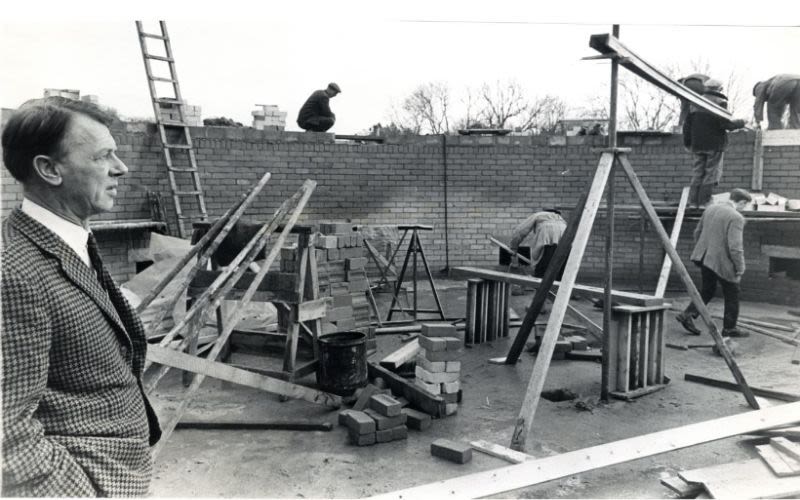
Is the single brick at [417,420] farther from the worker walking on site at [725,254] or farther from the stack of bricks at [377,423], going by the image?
the worker walking on site at [725,254]

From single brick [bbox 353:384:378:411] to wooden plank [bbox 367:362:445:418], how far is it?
26 cm

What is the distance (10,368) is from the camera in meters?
1.29

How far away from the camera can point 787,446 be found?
12.1 feet

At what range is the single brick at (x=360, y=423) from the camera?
13.5ft

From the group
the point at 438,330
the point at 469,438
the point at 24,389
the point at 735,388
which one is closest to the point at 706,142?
the point at 735,388

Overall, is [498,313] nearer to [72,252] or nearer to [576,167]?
[576,167]

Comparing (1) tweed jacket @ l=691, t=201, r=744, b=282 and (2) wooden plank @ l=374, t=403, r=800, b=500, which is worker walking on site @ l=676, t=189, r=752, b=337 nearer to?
(1) tweed jacket @ l=691, t=201, r=744, b=282

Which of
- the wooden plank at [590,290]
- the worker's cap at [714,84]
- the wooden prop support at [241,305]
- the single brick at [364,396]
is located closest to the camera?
the wooden prop support at [241,305]

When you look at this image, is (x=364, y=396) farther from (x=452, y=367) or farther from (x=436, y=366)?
(x=452, y=367)

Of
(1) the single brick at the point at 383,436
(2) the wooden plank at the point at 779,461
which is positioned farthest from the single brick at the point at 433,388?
(2) the wooden plank at the point at 779,461

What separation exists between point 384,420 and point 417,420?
0.33 meters

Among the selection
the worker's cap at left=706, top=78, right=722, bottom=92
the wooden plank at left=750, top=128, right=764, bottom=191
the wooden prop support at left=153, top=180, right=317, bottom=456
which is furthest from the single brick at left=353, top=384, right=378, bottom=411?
the wooden plank at left=750, top=128, right=764, bottom=191

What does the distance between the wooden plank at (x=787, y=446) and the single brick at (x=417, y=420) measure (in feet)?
7.47

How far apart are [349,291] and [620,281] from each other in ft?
20.5
